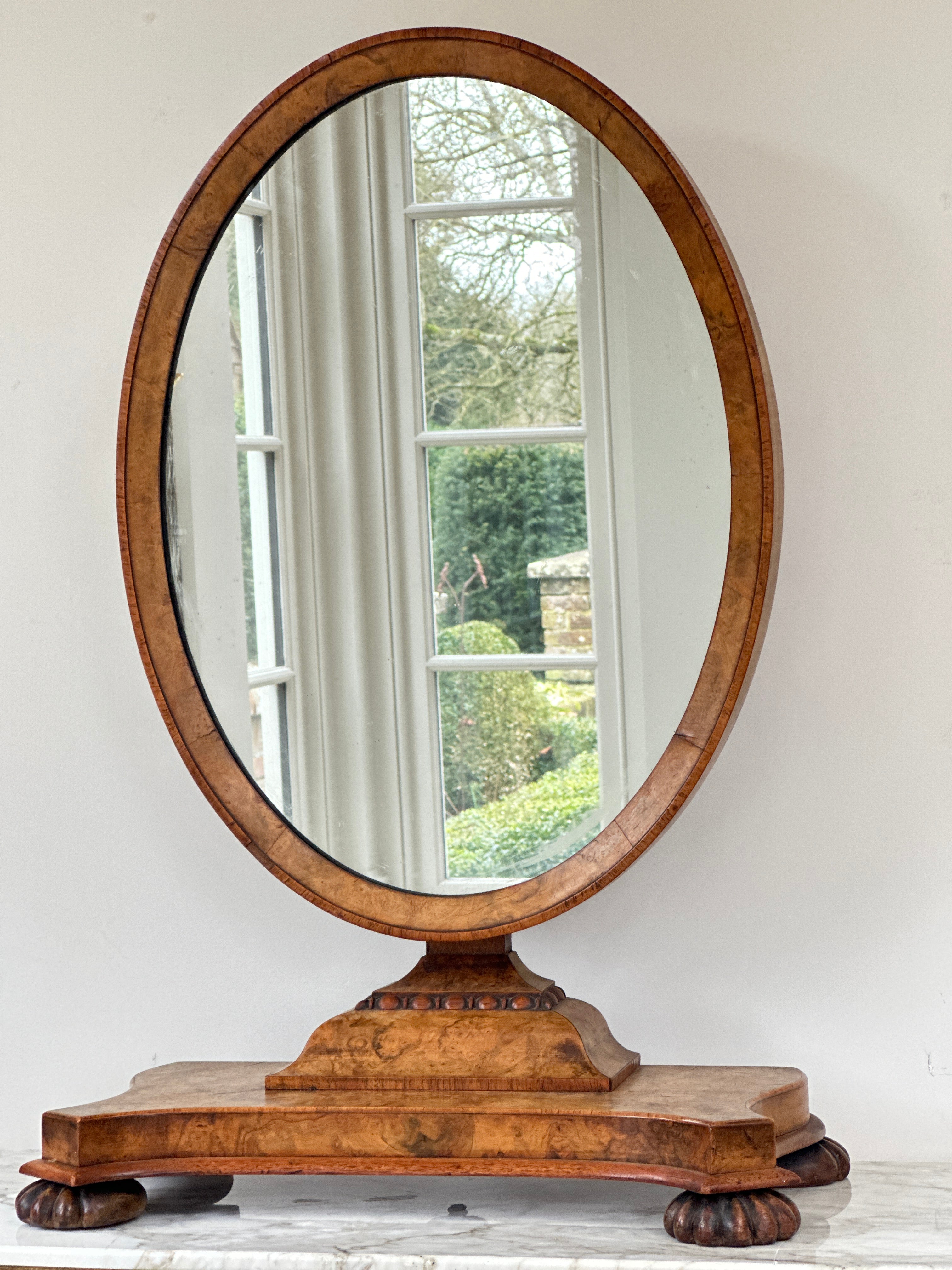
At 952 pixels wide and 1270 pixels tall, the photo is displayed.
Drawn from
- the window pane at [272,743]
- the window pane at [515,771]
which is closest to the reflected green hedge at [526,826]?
the window pane at [515,771]

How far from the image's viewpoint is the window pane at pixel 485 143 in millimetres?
1005

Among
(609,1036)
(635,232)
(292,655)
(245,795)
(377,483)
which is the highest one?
(635,232)

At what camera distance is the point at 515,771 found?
1.02m

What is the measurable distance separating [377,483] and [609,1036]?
0.45 meters

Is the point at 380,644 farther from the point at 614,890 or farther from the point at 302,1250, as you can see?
the point at 302,1250

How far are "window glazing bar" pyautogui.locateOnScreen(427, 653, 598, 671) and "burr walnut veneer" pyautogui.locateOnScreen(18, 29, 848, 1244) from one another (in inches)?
3.4

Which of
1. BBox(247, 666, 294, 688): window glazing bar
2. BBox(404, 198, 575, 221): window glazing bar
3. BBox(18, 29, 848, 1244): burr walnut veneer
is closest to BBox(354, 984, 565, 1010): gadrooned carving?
BBox(18, 29, 848, 1244): burr walnut veneer

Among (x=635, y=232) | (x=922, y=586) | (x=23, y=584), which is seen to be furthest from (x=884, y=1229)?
(x=23, y=584)

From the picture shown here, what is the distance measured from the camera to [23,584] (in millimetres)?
1245

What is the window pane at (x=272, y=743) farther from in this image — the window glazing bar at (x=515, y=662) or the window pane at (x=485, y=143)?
the window pane at (x=485, y=143)

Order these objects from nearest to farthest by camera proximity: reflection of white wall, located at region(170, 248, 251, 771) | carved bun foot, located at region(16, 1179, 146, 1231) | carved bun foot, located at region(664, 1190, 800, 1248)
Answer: carved bun foot, located at region(664, 1190, 800, 1248) < carved bun foot, located at region(16, 1179, 146, 1231) < reflection of white wall, located at region(170, 248, 251, 771)

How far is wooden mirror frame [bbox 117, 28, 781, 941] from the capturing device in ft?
3.20

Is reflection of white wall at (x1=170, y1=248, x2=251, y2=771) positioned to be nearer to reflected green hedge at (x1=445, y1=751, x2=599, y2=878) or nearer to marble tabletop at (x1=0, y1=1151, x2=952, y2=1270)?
reflected green hedge at (x1=445, y1=751, x2=599, y2=878)

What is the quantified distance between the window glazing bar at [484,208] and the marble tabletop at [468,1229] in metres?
0.72
